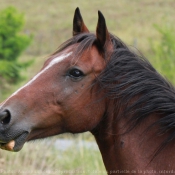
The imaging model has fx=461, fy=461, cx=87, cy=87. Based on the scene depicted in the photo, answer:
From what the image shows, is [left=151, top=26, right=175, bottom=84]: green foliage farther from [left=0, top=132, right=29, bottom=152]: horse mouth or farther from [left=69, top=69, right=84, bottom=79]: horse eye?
[left=0, top=132, right=29, bottom=152]: horse mouth

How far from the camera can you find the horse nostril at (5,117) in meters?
3.00

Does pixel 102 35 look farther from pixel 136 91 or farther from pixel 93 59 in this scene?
pixel 136 91

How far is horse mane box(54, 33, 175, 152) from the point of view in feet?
10.6

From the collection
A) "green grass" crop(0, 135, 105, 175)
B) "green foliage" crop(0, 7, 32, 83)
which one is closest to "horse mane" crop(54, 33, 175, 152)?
"green grass" crop(0, 135, 105, 175)

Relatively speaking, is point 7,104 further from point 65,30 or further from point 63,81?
point 65,30

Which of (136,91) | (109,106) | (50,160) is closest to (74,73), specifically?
(109,106)

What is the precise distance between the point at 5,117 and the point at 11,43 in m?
10.3

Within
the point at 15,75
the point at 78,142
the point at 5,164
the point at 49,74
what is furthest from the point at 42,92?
the point at 15,75

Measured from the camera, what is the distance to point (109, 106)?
326 cm

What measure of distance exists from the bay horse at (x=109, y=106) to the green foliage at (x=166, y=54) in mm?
7461

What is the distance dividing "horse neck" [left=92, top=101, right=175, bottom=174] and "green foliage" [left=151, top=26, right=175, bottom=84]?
296 inches

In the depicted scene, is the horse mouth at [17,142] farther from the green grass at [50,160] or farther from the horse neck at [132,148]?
the green grass at [50,160]

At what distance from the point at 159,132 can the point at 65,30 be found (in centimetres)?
3758

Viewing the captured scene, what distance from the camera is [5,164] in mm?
6785
